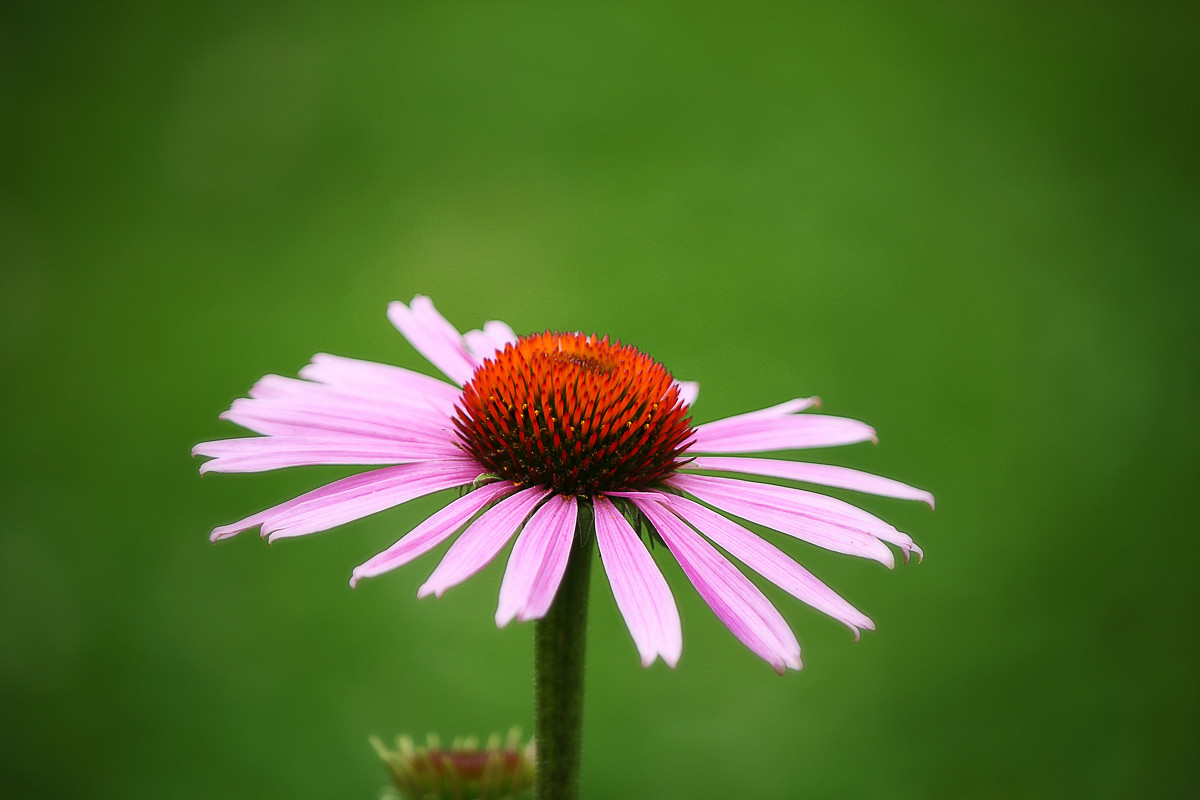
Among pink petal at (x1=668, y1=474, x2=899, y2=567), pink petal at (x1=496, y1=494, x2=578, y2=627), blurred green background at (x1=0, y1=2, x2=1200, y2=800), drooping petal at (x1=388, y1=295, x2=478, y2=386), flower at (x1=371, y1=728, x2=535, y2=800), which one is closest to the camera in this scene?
pink petal at (x1=496, y1=494, x2=578, y2=627)

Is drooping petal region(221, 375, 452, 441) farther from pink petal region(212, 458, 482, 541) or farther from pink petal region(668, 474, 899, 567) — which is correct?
pink petal region(668, 474, 899, 567)

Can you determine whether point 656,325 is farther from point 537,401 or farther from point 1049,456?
point 537,401

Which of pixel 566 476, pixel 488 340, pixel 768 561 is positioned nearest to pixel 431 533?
pixel 566 476

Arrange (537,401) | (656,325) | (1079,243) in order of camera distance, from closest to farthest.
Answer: (537,401) → (656,325) → (1079,243)

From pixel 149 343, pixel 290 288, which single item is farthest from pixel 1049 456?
pixel 149 343

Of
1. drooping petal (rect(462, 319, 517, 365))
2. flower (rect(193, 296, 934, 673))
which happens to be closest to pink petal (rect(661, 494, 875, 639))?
flower (rect(193, 296, 934, 673))

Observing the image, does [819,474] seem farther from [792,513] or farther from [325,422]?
[325,422]
